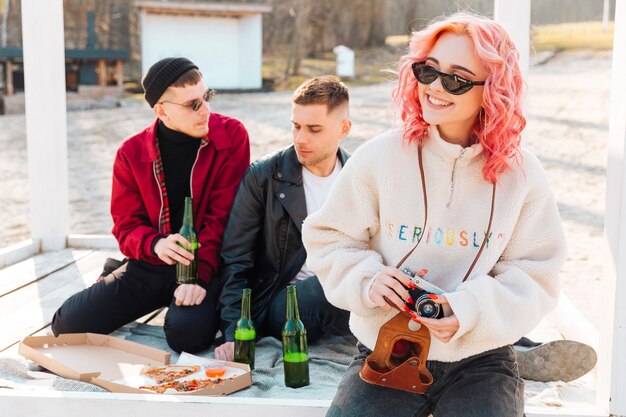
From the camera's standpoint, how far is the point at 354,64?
1947 cm

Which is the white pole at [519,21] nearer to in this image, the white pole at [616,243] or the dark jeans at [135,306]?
the white pole at [616,243]

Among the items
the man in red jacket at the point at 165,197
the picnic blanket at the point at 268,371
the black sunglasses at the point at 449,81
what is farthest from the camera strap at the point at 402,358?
the man in red jacket at the point at 165,197

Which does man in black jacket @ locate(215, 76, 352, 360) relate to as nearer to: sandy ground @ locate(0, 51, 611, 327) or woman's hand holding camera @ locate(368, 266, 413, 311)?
woman's hand holding camera @ locate(368, 266, 413, 311)

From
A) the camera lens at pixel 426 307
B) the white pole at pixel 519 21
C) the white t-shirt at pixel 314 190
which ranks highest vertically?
the white pole at pixel 519 21

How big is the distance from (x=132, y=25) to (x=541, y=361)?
1835 cm

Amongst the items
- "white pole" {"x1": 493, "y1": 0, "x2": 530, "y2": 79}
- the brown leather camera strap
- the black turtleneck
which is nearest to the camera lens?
the brown leather camera strap

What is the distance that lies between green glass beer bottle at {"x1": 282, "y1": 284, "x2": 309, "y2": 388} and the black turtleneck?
2.85 feet

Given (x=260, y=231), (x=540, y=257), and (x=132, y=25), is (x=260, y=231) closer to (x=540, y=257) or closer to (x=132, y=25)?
(x=540, y=257)

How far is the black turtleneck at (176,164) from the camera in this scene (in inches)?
144

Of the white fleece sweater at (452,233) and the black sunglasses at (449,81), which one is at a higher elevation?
the black sunglasses at (449,81)

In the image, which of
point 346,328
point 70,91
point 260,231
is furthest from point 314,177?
point 70,91

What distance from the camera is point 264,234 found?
11.6 feet

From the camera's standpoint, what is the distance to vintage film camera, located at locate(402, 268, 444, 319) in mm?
2121

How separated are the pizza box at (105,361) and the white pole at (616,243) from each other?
1.22 m
